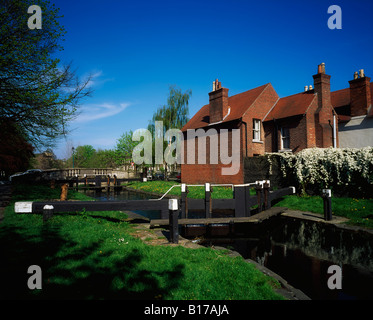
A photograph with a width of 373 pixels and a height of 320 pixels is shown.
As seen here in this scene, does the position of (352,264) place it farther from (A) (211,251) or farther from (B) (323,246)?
(A) (211,251)

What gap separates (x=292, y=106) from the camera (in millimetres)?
21938

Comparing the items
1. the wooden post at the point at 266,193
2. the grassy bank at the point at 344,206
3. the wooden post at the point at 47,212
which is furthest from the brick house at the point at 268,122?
the wooden post at the point at 47,212

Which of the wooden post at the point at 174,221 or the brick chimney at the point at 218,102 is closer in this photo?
the wooden post at the point at 174,221

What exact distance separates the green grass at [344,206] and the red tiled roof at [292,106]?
29.1ft

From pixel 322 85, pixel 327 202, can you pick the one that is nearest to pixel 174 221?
pixel 327 202

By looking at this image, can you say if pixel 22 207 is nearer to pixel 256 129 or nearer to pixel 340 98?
pixel 256 129

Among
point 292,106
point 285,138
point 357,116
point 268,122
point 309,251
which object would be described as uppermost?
point 292,106

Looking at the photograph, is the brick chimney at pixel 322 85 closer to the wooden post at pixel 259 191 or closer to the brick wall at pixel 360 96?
the brick wall at pixel 360 96

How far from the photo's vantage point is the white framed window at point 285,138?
70.9ft

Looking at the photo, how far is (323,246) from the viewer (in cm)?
777

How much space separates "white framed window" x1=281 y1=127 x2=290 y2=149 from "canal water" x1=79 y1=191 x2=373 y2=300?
1169 cm

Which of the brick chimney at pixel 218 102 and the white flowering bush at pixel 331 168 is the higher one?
the brick chimney at pixel 218 102

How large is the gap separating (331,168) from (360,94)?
11022mm
